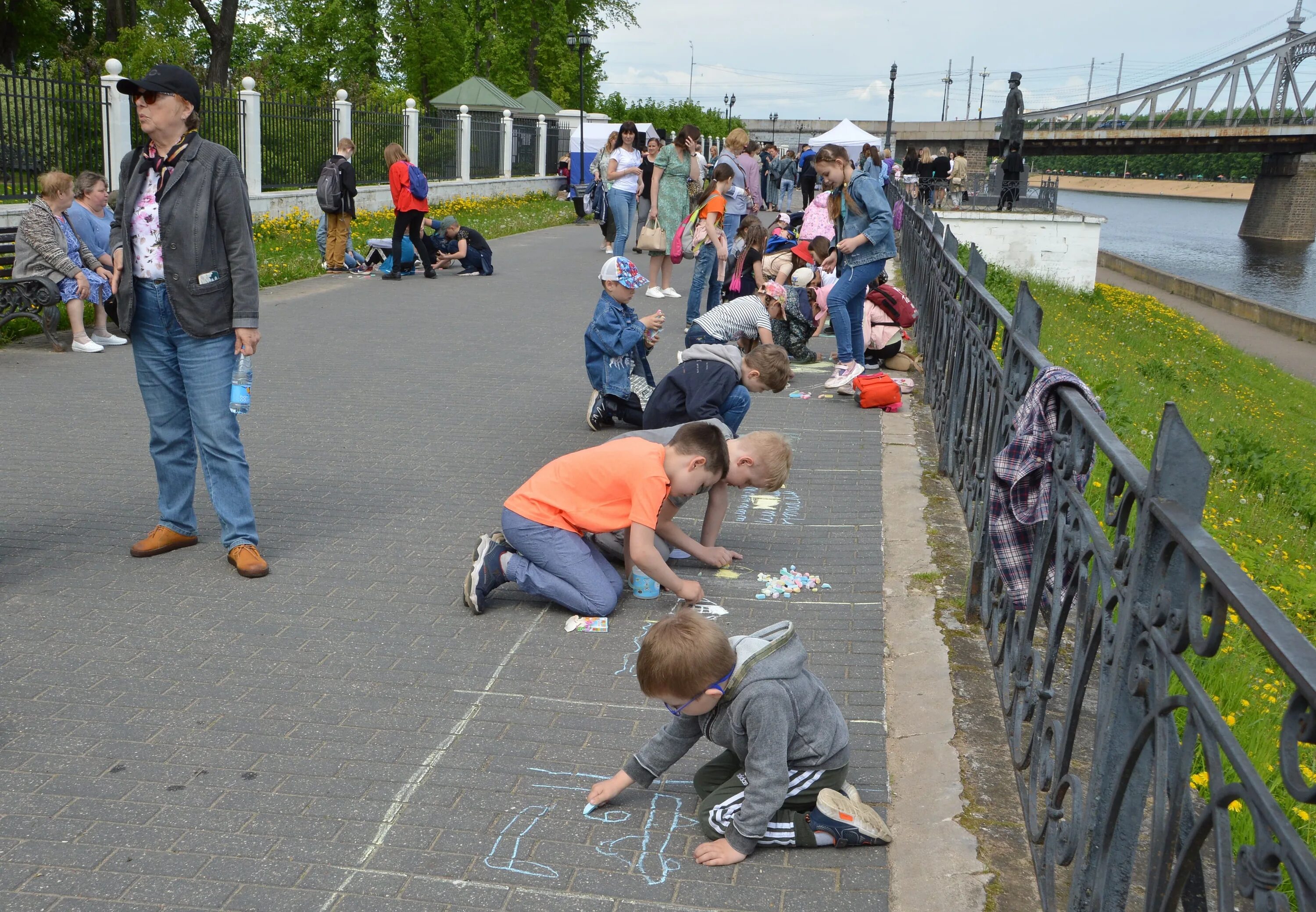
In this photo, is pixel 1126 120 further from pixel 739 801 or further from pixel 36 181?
pixel 739 801

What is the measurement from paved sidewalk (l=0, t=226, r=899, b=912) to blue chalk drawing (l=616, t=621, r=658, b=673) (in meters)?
0.02

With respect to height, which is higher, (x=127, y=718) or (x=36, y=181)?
(x=36, y=181)

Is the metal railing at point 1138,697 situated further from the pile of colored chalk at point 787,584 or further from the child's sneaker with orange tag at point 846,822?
the pile of colored chalk at point 787,584

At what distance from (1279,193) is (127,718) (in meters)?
78.2

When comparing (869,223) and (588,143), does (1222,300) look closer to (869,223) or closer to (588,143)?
(588,143)

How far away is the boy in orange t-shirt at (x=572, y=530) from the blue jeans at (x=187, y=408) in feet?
3.86

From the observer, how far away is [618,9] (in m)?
58.6

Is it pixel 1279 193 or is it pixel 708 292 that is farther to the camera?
pixel 1279 193

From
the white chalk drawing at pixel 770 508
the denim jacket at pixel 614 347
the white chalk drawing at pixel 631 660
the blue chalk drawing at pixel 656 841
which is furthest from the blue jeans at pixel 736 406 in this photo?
the blue chalk drawing at pixel 656 841

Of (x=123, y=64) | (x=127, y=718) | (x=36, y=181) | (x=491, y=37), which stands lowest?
(x=127, y=718)

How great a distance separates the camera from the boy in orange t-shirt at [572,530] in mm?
4656

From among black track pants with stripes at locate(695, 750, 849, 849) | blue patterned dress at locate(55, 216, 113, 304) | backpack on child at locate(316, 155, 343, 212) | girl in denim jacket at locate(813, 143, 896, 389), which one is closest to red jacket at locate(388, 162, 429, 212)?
backpack on child at locate(316, 155, 343, 212)

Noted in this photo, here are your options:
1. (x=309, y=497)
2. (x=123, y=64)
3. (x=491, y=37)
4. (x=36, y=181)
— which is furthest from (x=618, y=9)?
(x=309, y=497)

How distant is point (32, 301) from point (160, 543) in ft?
18.9
